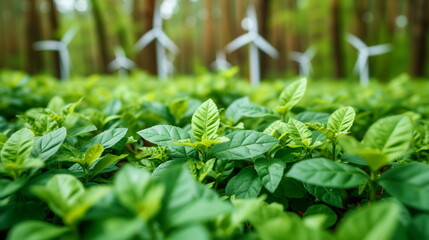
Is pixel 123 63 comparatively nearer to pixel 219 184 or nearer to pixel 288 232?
pixel 219 184

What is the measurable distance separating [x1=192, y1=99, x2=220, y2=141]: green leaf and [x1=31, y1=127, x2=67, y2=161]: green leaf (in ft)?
1.34

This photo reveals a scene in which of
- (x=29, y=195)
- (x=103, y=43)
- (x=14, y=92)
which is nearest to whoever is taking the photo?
(x=29, y=195)

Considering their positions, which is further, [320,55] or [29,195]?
[320,55]

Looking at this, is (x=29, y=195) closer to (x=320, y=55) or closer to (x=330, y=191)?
(x=330, y=191)

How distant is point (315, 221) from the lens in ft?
1.97

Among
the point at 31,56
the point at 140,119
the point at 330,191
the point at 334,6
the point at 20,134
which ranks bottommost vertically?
the point at 330,191

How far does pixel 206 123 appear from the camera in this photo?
3.28ft

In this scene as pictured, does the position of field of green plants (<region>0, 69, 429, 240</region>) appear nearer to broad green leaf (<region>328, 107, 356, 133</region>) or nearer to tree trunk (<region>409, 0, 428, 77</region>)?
broad green leaf (<region>328, 107, 356, 133</region>)

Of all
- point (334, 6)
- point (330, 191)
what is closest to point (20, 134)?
point (330, 191)

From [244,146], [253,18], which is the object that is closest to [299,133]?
[244,146]

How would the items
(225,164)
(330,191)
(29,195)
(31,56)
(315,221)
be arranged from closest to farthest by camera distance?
(315,221) → (29,195) → (330,191) → (225,164) → (31,56)

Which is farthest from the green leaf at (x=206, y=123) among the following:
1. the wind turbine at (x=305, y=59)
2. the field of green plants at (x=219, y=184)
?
the wind turbine at (x=305, y=59)

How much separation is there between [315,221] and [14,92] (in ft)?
8.39

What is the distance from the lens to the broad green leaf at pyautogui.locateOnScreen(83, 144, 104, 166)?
913mm
